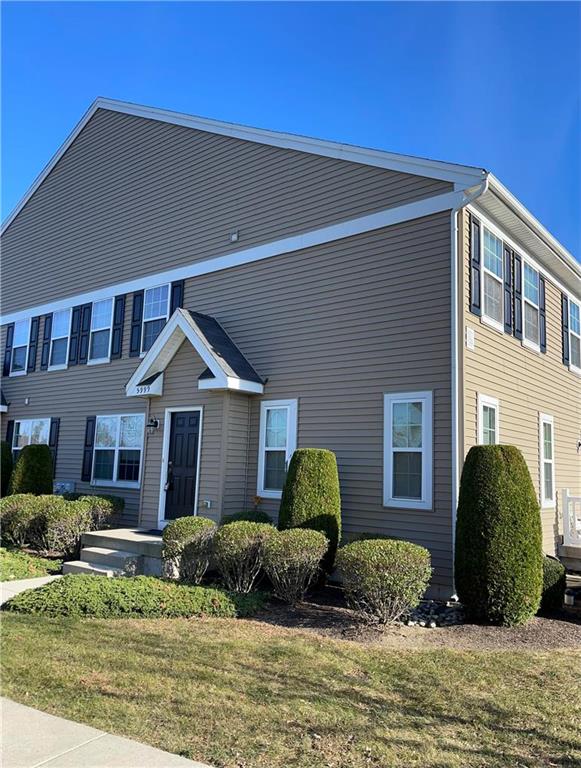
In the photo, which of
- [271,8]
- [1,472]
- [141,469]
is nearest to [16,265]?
[1,472]

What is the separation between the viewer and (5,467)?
607 inches

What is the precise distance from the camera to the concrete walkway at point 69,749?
338cm

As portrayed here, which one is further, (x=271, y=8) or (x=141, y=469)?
(x=141, y=469)

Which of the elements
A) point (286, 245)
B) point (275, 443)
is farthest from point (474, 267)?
point (275, 443)

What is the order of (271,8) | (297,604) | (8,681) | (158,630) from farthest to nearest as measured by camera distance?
(271,8)
(297,604)
(158,630)
(8,681)

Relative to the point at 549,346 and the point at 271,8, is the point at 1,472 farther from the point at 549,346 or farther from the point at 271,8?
the point at 549,346

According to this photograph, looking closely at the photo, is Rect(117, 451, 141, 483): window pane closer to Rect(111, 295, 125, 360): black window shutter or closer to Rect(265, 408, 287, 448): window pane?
Rect(111, 295, 125, 360): black window shutter

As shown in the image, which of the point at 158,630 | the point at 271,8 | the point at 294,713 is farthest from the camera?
the point at 271,8

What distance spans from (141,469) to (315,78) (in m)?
8.47

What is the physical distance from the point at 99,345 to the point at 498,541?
442 inches

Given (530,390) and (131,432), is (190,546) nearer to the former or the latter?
(131,432)

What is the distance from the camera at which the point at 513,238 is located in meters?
10.9

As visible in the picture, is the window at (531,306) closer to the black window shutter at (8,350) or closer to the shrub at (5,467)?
the shrub at (5,467)

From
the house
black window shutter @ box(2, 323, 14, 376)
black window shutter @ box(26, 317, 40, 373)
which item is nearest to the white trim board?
the house
